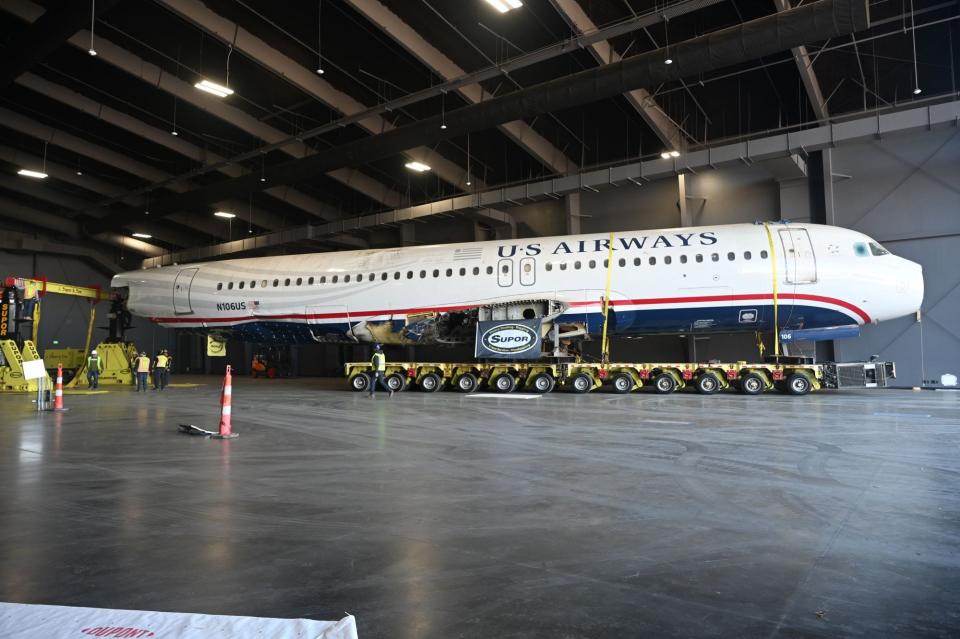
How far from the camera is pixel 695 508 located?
4.82m

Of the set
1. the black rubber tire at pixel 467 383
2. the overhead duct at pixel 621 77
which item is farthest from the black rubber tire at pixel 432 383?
the overhead duct at pixel 621 77

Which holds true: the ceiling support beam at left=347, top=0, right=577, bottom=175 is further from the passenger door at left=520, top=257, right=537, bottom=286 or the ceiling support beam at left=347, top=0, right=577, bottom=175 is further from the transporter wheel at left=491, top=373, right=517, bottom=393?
the transporter wheel at left=491, top=373, right=517, bottom=393

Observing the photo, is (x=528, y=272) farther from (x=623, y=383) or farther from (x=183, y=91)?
(x=183, y=91)

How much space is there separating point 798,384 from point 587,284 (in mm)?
6472

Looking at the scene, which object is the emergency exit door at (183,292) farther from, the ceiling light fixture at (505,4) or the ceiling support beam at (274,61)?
the ceiling light fixture at (505,4)

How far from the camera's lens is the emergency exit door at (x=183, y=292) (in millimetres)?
21953

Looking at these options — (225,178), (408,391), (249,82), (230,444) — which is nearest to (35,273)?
(225,178)

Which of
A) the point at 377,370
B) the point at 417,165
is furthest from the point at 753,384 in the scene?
the point at 417,165

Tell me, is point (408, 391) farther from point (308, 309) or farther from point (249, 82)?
point (249, 82)

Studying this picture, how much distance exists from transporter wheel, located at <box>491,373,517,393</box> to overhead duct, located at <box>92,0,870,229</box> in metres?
8.83

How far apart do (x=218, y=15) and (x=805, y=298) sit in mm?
19186

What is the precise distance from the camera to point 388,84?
21.4 m

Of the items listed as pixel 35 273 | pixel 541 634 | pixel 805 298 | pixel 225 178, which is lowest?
pixel 541 634

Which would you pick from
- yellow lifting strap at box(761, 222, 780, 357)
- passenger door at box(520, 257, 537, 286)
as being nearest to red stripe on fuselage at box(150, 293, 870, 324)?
yellow lifting strap at box(761, 222, 780, 357)
